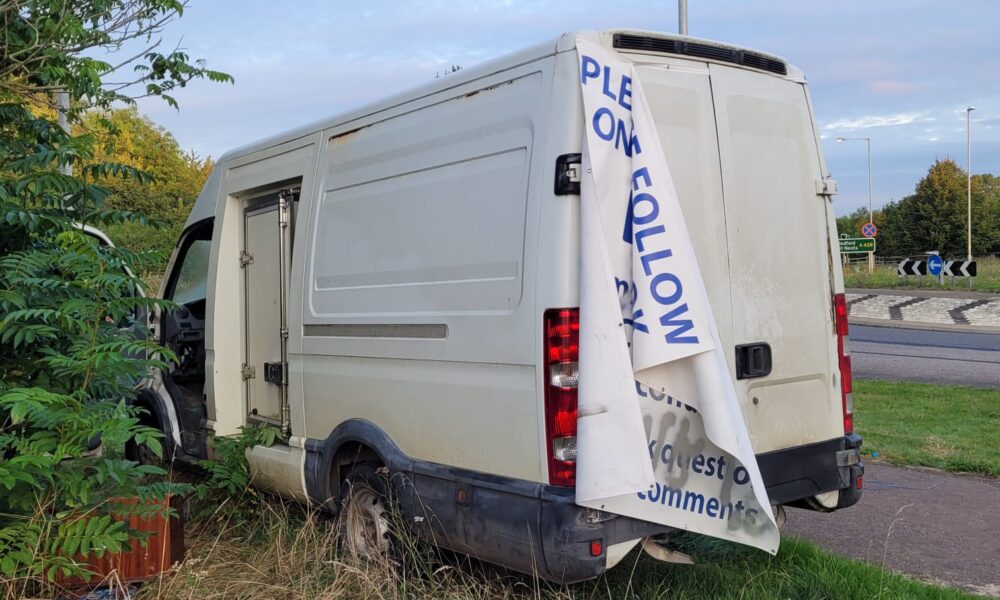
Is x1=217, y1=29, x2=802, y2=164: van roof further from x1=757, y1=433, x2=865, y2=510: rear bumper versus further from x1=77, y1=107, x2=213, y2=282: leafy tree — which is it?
x1=77, y1=107, x2=213, y2=282: leafy tree

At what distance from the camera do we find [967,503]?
21.1ft

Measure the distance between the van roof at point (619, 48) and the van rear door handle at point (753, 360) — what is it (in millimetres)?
1367

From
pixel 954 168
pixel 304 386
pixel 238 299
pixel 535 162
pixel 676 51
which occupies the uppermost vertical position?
pixel 954 168

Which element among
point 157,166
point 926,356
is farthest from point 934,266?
point 157,166

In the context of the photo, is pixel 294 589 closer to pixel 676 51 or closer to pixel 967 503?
pixel 676 51

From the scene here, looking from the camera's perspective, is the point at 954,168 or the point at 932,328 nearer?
the point at 932,328

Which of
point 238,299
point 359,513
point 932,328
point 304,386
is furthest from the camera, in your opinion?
point 932,328

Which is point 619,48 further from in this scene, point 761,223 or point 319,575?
point 319,575

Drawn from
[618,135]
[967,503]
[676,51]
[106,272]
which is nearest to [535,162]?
[618,135]

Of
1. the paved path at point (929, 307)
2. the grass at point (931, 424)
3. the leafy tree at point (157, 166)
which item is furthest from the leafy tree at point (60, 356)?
the paved path at point (929, 307)

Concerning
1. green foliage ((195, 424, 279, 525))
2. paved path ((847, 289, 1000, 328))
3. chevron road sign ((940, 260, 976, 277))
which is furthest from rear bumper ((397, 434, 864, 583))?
chevron road sign ((940, 260, 976, 277))

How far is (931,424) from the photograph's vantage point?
9312 millimetres

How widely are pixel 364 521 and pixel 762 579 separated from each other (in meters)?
2.09

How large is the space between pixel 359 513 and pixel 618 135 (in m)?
2.51
